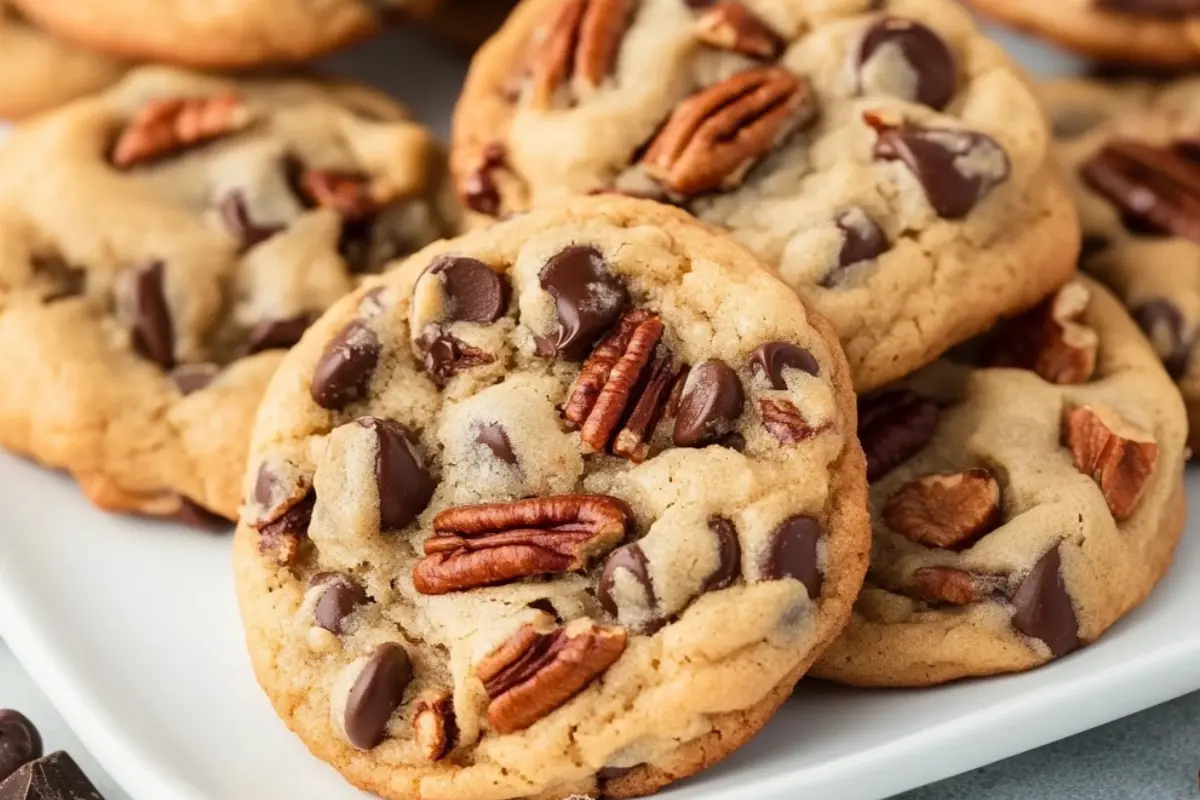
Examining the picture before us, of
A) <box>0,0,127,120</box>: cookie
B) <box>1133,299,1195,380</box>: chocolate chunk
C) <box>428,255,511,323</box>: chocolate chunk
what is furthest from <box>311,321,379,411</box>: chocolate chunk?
<box>1133,299,1195,380</box>: chocolate chunk

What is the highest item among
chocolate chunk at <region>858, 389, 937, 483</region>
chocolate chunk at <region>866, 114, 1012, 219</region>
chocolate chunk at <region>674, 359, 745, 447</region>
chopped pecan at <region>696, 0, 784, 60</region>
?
chopped pecan at <region>696, 0, 784, 60</region>

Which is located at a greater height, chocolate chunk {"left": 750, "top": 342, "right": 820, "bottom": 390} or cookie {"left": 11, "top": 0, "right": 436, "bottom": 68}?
cookie {"left": 11, "top": 0, "right": 436, "bottom": 68}

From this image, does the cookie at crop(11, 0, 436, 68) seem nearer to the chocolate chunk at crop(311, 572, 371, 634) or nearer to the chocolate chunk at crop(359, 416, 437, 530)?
the chocolate chunk at crop(359, 416, 437, 530)


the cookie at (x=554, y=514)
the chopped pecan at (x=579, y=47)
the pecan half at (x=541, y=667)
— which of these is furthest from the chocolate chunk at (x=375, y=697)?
the chopped pecan at (x=579, y=47)

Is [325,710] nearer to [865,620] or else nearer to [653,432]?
[653,432]

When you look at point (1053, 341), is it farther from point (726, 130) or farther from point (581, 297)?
point (581, 297)

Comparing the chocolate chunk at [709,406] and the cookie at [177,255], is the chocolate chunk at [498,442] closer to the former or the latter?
the chocolate chunk at [709,406]

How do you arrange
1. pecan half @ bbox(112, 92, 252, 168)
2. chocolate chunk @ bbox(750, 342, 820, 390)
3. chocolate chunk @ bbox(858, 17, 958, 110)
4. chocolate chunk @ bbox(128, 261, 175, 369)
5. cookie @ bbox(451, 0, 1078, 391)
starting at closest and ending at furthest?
chocolate chunk @ bbox(750, 342, 820, 390), cookie @ bbox(451, 0, 1078, 391), chocolate chunk @ bbox(858, 17, 958, 110), chocolate chunk @ bbox(128, 261, 175, 369), pecan half @ bbox(112, 92, 252, 168)
